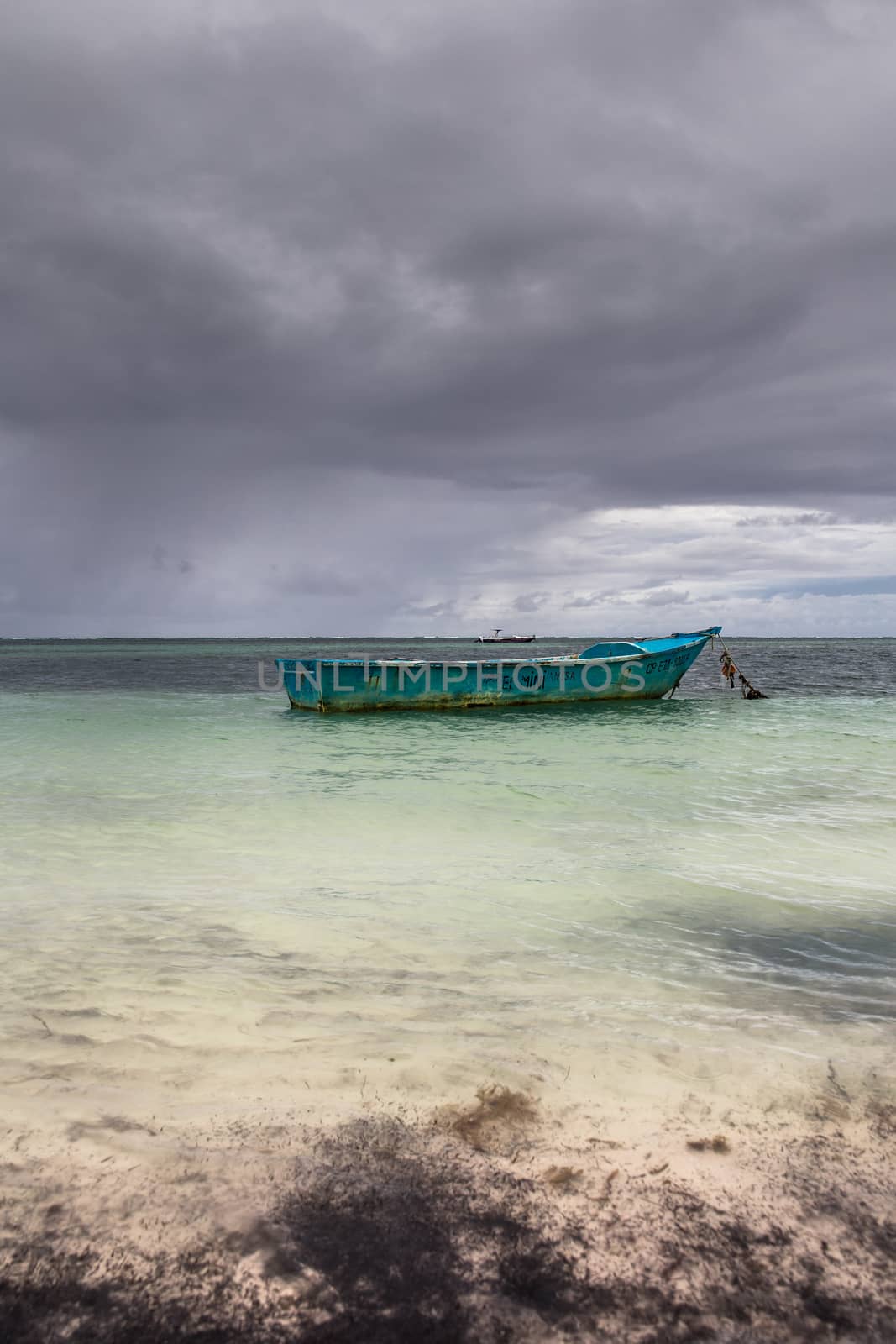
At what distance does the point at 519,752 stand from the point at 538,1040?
1163 centimetres

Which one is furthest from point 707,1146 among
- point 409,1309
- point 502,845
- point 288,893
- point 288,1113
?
point 502,845

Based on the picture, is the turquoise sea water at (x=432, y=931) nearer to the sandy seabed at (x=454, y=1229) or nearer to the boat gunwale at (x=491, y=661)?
the sandy seabed at (x=454, y=1229)

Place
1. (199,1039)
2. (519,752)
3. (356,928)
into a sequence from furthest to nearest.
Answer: (519,752)
(356,928)
(199,1039)

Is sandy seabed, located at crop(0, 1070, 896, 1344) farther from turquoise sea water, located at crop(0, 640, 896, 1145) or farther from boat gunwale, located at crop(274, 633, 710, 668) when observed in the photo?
boat gunwale, located at crop(274, 633, 710, 668)

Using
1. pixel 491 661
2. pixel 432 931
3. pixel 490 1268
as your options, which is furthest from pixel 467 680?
pixel 490 1268

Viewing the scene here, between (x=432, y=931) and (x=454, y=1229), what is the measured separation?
10.2ft

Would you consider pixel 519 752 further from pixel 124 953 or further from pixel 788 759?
pixel 124 953

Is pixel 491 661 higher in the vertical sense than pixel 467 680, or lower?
higher

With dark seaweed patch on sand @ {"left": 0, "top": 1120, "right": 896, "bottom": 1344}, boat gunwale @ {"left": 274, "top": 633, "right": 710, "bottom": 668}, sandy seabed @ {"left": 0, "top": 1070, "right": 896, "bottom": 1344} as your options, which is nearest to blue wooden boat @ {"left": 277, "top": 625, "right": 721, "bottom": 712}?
boat gunwale @ {"left": 274, "top": 633, "right": 710, "bottom": 668}

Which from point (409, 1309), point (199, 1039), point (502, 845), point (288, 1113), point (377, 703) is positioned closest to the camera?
point (409, 1309)

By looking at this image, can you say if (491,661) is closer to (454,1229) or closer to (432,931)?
(432,931)

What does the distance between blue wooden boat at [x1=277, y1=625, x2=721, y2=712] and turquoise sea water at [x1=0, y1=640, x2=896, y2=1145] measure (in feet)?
27.1

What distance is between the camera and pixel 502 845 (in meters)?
7.98

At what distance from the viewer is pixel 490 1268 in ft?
6.69
